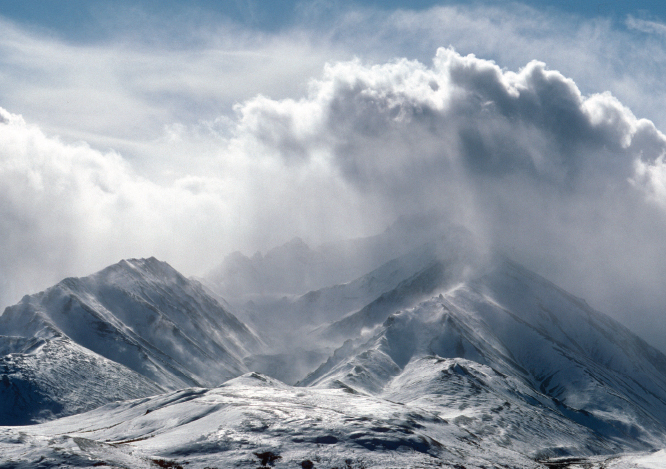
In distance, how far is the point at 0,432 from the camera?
273ft

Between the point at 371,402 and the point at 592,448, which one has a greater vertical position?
the point at 371,402

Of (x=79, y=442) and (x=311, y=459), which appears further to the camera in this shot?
(x=311, y=459)

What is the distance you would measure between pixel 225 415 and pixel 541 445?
4413 inches

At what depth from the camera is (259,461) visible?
85.5 meters

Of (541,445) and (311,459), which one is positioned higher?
(311,459)

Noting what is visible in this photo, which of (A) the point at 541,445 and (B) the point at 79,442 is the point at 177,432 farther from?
(A) the point at 541,445

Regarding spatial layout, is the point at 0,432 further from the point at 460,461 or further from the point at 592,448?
the point at 592,448

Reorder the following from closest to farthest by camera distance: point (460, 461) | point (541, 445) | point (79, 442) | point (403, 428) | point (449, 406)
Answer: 1. point (79, 442)
2. point (460, 461)
3. point (403, 428)
4. point (541, 445)
5. point (449, 406)

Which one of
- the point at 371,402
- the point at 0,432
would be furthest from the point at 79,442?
the point at 371,402

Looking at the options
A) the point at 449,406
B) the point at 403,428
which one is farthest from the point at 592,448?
the point at 403,428

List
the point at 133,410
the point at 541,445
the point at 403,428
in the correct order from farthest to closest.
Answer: the point at 541,445 → the point at 133,410 → the point at 403,428

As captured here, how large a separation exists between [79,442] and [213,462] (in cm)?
1965

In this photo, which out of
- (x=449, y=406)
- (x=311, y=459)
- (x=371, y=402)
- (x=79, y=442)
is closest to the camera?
(x=79, y=442)

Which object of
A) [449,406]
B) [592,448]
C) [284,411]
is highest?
[284,411]
